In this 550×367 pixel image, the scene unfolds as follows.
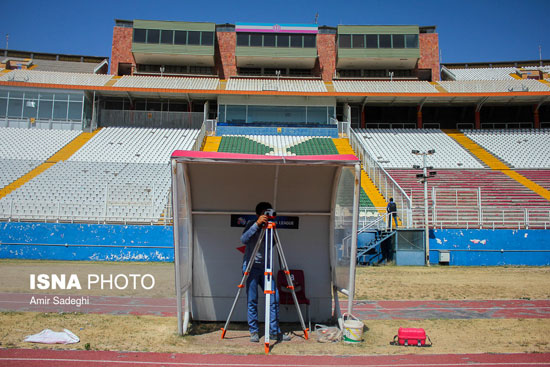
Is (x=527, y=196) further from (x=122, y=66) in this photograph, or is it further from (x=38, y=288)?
(x=122, y=66)

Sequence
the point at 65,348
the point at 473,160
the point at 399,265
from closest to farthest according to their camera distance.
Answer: the point at 65,348 < the point at 399,265 < the point at 473,160

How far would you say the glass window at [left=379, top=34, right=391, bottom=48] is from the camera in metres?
39.4

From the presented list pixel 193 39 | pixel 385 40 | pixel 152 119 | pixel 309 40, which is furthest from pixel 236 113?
pixel 385 40

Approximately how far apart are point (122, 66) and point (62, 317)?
38.7 meters

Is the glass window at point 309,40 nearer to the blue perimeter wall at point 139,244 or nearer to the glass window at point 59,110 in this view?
the glass window at point 59,110

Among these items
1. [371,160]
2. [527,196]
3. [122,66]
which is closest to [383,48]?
[371,160]

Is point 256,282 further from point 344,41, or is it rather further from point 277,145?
point 344,41

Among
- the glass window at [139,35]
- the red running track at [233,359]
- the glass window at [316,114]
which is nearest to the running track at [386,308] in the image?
the red running track at [233,359]

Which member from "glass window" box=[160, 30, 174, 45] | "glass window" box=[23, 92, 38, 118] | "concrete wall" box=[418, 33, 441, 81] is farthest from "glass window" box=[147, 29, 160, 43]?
"concrete wall" box=[418, 33, 441, 81]

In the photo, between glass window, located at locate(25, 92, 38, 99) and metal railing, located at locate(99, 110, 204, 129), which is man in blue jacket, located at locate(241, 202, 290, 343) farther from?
glass window, located at locate(25, 92, 38, 99)

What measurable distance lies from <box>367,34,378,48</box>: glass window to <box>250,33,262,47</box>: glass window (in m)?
10.1

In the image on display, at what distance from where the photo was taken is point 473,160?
29734 millimetres

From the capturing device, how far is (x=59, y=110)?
3344 cm

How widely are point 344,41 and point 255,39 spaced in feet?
27.3
